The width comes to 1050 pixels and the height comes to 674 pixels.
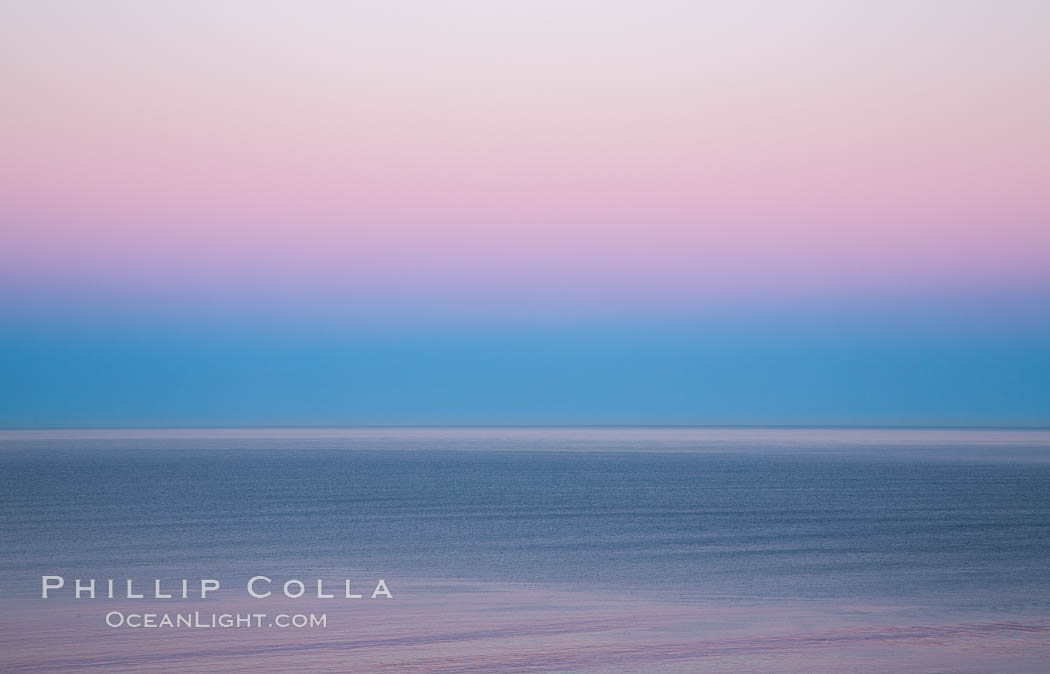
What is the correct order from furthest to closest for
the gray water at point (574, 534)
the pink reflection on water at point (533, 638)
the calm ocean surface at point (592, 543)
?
1. the gray water at point (574, 534)
2. the calm ocean surface at point (592, 543)
3. the pink reflection on water at point (533, 638)

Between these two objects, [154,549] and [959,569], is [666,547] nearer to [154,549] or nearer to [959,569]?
[959,569]

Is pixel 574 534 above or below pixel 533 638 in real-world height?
above

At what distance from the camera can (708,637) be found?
58.1 feet

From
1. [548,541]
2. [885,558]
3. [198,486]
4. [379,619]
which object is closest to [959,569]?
[885,558]

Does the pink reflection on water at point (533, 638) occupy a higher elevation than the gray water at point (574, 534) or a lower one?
lower

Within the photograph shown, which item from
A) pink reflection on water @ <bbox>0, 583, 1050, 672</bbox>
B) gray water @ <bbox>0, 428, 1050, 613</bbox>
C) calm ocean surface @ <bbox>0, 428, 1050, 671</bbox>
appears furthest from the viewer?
gray water @ <bbox>0, 428, 1050, 613</bbox>

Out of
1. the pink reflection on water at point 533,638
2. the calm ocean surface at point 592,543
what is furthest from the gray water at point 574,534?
the pink reflection on water at point 533,638

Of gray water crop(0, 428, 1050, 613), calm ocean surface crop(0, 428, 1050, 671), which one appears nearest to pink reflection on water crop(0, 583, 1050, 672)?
calm ocean surface crop(0, 428, 1050, 671)

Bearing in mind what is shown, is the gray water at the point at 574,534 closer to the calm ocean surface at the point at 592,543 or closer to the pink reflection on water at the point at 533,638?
the calm ocean surface at the point at 592,543

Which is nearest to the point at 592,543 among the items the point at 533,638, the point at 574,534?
the point at 574,534

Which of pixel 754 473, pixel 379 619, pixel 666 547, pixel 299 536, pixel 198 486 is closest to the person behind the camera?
pixel 379 619

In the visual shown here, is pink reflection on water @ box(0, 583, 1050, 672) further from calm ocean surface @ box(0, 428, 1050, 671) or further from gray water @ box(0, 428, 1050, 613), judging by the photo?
gray water @ box(0, 428, 1050, 613)

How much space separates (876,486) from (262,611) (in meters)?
50.6

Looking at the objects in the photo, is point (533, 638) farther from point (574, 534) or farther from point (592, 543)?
point (574, 534)
